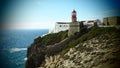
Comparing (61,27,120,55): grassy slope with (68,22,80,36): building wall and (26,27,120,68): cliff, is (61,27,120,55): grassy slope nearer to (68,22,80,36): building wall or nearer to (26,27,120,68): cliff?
(26,27,120,68): cliff

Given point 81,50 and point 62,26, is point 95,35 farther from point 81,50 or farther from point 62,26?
point 62,26

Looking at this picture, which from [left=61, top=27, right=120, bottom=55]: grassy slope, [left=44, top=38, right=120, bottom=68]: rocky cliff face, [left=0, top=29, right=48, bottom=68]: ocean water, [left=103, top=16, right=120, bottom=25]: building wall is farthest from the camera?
[left=61, top=27, right=120, bottom=55]: grassy slope

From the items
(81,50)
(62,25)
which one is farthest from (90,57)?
(62,25)

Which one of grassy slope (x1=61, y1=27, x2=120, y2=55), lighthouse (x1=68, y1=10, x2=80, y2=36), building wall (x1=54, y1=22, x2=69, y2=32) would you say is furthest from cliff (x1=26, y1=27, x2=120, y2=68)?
building wall (x1=54, y1=22, x2=69, y2=32)

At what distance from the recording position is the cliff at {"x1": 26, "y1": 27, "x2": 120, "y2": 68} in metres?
7.27

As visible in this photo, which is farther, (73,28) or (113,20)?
(73,28)

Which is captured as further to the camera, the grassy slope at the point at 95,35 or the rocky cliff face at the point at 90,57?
the grassy slope at the point at 95,35

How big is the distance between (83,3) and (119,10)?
45.3 inches

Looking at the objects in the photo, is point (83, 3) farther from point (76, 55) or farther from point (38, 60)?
point (38, 60)

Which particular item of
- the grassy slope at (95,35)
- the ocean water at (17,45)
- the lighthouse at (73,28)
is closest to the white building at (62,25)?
the lighthouse at (73,28)

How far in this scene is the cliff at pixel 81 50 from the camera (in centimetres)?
727

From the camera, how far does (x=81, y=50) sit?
8805 millimetres

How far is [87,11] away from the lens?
22.0 ft

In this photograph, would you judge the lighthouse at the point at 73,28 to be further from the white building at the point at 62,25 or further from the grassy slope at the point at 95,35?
the grassy slope at the point at 95,35
